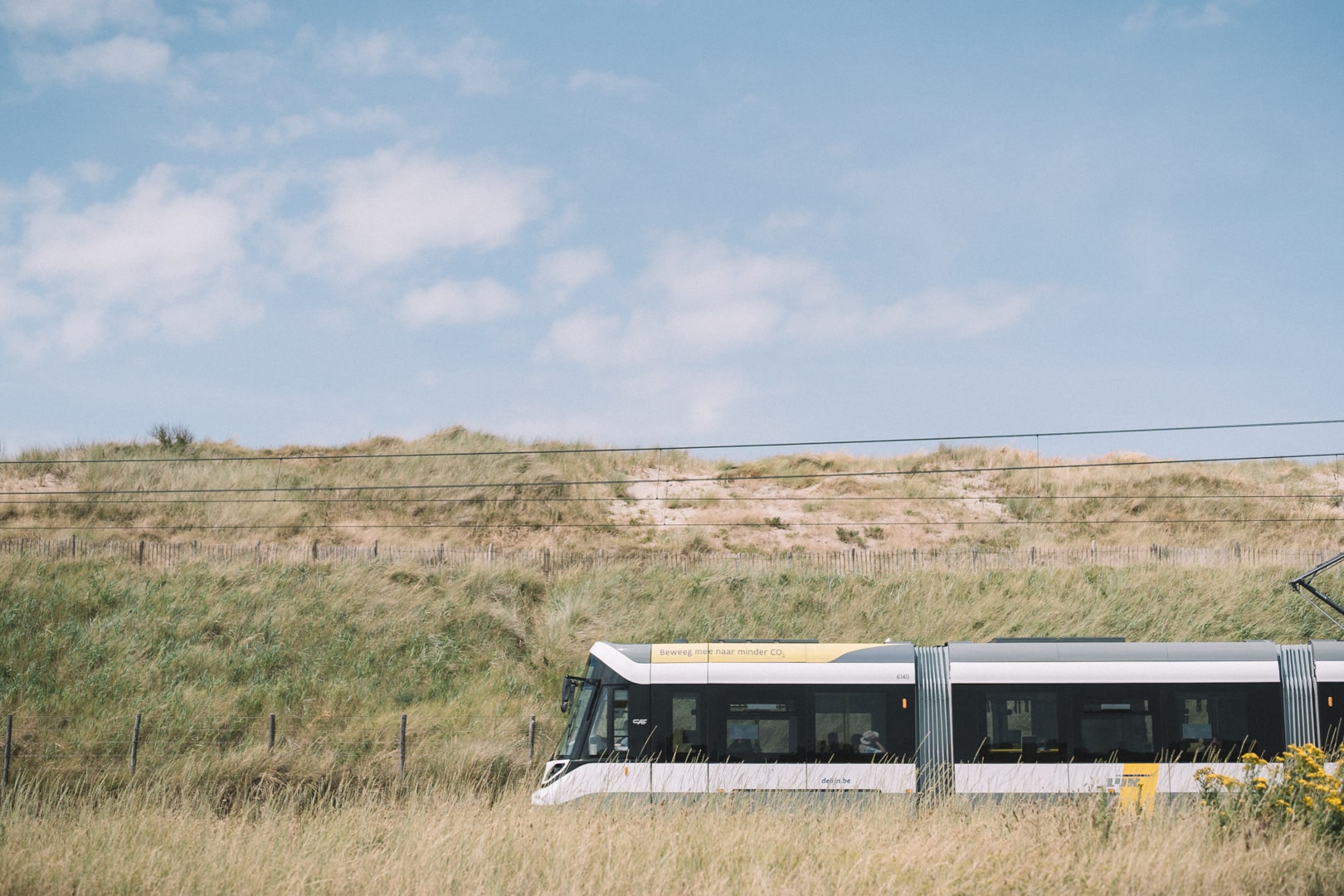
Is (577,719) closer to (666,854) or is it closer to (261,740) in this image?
(666,854)

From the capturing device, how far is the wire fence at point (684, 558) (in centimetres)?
3375

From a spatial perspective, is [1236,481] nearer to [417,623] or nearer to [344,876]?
[417,623]

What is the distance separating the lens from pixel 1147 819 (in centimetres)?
829

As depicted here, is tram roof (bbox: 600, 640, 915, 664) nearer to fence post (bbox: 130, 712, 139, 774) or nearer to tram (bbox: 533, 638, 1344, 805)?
tram (bbox: 533, 638, 1344, 805)

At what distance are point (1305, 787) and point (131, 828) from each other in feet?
32.1

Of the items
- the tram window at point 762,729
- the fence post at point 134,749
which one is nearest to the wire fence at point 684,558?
the fence post at point 134,749

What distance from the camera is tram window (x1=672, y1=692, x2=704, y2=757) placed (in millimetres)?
14508

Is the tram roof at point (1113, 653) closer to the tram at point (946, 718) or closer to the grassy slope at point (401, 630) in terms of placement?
the tram at point (946, 718)

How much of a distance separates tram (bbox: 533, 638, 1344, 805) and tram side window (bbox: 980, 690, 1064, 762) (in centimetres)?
2

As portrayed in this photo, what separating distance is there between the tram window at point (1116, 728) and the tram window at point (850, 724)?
2.80 meters

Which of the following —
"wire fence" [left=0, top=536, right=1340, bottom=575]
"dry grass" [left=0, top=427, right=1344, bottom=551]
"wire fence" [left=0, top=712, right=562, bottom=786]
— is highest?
"dry grass" [left=0, top=427, right=1344, bottom=551]

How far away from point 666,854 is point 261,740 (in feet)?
57.0

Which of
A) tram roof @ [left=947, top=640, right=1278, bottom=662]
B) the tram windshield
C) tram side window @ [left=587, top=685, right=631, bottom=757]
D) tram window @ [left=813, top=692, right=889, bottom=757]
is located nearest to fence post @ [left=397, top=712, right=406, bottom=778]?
the tram windshield

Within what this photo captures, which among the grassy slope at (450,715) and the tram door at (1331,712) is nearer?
the grassy slope at (450,715)
